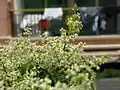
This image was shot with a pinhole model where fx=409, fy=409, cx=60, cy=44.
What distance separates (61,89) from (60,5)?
479 inches

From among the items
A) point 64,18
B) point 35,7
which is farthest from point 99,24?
point 35,7

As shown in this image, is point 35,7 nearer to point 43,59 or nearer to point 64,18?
point 64,18

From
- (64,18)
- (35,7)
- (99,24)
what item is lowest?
(99,24)

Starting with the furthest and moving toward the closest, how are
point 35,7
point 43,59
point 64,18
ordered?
point 35,7
point 64,18
point 43,59

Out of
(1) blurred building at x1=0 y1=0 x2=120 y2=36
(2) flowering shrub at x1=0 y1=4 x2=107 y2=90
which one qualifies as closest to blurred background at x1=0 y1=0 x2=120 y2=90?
(1) blurred building at x1=0 y1=0 x2=120 y2=36

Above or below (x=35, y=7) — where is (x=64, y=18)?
below

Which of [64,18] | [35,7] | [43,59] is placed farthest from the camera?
[35,7]

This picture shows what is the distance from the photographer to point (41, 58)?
4.57m

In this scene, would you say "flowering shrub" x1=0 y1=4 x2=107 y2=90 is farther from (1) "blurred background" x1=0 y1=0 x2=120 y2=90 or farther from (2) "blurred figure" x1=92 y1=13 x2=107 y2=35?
(2) "blurred figure" x1=92 y1=13 x2=107 y2=35

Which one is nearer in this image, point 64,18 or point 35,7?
point 64,18

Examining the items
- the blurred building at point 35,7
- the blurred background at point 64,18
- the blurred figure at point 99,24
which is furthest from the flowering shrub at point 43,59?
the blurred figure at point 99,24

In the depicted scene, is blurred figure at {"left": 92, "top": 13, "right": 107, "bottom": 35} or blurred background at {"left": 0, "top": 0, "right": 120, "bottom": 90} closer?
blurred background at {"left": 0, "top": 0, "right": 120, "bottom": 90}

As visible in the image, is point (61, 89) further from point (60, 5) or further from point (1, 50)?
point (60, 5)

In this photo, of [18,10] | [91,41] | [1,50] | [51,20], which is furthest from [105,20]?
[1,50]
